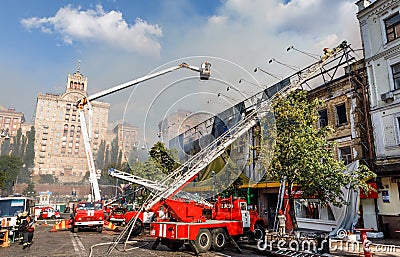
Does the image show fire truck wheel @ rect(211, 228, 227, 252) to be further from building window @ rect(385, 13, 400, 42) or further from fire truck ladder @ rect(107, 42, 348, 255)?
building window @ rect(385, 13, 400, 42)

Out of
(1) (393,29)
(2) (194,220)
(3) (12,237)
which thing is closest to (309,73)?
(1) (393,29)

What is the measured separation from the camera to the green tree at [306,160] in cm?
1606

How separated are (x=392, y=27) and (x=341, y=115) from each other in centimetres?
717

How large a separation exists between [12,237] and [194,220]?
13203 mm

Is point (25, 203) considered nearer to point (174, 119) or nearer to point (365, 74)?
point (174, 119)

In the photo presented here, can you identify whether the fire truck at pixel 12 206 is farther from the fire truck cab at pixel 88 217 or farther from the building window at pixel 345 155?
the building window at pixel 345 155

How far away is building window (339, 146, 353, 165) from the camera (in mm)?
23391

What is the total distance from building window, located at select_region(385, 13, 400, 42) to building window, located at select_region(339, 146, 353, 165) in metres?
8.45

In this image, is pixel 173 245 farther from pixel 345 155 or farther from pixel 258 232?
pixel 345 155

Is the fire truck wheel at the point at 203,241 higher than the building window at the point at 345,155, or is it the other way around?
the building window at the point at 345,155

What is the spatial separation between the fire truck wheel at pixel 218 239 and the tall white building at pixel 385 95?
11.7 metres

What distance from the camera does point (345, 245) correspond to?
1484cm

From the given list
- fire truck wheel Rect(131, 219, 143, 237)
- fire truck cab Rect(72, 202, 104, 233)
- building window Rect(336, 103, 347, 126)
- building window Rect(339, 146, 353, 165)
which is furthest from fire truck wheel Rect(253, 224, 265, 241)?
fire truck cab Rect(72, 202, 104, 233)

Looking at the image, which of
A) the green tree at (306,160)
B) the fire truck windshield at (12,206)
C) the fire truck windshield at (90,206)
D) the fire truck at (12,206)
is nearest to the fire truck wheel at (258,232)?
the green tree at (306,160)
